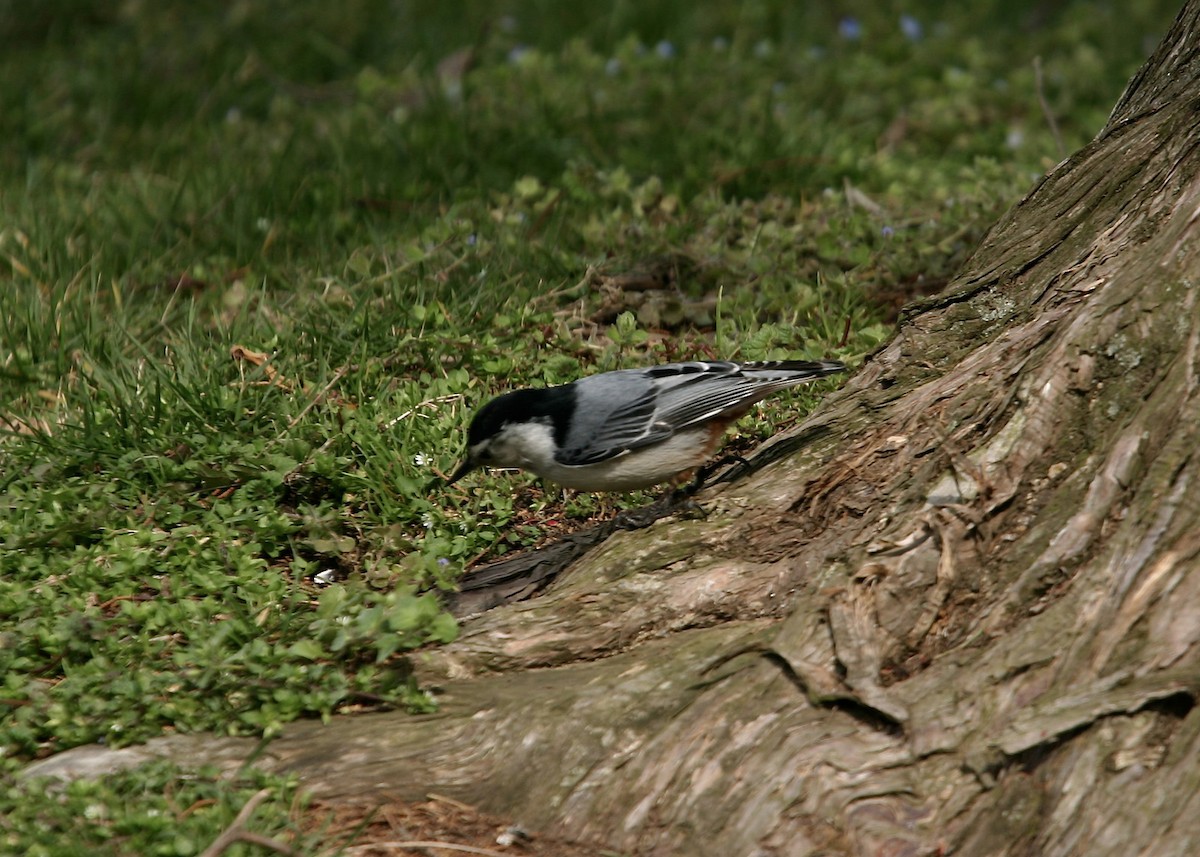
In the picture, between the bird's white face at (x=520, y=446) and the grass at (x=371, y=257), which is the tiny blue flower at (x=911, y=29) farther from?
the bird's white face at (x=520, y=446)

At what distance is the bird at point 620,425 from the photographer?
15.0ft

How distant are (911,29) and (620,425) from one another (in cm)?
565

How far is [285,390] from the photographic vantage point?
5250 mm

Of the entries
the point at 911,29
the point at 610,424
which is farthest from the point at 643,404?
the point at 911,29

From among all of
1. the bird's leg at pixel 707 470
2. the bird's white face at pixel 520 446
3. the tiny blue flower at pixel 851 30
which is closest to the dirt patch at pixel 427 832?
the bird's white face at pixel 520 446

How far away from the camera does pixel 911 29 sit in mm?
9141

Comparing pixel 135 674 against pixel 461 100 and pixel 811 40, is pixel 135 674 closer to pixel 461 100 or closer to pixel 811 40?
pixel 461 100

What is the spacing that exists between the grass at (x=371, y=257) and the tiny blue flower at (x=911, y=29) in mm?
50

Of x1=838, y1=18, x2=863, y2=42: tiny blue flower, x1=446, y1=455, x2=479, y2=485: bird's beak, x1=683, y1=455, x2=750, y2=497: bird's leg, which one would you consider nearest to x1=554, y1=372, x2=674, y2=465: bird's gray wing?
x1=683, y1=455, x2=750, y2=497: bird's leg

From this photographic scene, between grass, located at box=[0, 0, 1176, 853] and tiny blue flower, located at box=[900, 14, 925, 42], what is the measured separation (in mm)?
50

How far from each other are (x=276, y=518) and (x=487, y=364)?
1216 millimetres

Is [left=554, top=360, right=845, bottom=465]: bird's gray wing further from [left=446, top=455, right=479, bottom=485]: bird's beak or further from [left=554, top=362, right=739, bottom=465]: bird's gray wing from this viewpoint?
[left=446, top=455, right=479, bottom=485]: bird's beak

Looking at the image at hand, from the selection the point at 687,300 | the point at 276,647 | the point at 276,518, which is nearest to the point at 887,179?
the point at 687,300

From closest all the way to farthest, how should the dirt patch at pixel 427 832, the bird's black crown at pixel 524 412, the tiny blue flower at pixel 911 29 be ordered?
1. the dirt patch at pixel 427 832
2. the bird's black crown at pixel 524 412
3. the tiny blue flower at pixel 911 29
